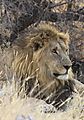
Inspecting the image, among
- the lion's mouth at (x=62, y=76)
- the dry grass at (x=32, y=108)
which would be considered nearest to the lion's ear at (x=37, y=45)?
the lion's mouth at (x=62, y=76)

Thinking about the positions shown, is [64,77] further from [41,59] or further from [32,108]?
[32,108]

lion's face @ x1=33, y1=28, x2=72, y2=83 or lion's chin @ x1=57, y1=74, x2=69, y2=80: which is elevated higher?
lion's face @ x1=33, y1=28, x2=72, y2=83

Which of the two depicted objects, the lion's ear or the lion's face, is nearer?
the lion's face

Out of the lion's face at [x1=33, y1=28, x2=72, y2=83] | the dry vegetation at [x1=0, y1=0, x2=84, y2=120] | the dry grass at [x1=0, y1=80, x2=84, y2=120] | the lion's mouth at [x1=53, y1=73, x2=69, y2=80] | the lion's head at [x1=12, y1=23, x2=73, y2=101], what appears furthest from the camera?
the dry vegetation at [x1=0, y1=0, x2=84, y2=120]

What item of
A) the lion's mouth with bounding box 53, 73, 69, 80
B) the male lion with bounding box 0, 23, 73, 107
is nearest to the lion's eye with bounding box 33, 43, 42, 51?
the male lion with bounding box 0, 23, 73, 107

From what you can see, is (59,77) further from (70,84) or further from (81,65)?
(81,65)

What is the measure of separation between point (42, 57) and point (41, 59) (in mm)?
38

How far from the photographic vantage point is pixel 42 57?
6500mm

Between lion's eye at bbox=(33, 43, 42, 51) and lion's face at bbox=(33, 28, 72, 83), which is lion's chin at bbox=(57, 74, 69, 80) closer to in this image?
lion's face at bbox=(33, 28, 72, 83)

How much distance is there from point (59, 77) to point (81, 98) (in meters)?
0.64

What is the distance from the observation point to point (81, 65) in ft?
32.8

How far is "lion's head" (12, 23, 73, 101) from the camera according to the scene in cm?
649

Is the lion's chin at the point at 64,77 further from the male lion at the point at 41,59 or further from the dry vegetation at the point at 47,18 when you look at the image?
the dry vegetation at the point at 47,18

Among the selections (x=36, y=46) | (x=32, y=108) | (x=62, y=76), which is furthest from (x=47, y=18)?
(x=32, y=108)
